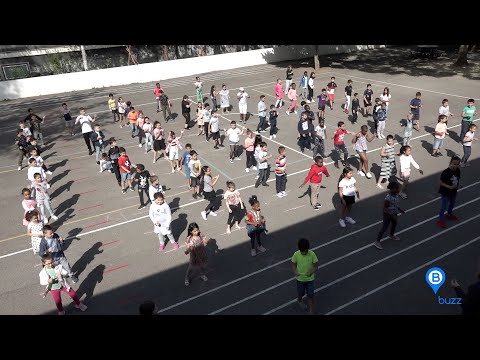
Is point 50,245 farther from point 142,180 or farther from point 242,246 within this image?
point 242,246

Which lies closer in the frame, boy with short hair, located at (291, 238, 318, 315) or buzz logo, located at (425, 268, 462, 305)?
boy with short hair, located at (291, 238, 318, 315)

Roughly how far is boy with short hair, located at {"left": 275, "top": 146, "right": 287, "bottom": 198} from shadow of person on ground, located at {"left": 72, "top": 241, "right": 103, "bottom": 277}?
5.67m

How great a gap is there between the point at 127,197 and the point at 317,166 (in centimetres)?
661

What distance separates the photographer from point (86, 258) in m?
10.6

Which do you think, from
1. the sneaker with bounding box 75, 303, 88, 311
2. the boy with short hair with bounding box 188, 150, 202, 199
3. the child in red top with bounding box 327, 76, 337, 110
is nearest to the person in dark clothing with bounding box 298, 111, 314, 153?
the boy with short hair with bounding box 188, 150, 202, 199

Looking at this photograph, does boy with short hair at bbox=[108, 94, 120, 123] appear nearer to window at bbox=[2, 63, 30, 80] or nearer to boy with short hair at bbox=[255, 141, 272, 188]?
boy with short hair at bbox=[255, 141, 272, 188]

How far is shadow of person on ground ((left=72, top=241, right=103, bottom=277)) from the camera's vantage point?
1021 cm

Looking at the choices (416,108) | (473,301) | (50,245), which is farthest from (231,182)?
(416,108)

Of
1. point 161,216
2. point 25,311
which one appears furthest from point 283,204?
point 25,311

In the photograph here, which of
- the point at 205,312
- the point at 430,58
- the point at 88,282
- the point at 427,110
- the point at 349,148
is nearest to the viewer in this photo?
the point at 205,312

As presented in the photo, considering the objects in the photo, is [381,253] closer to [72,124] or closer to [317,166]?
[317,166]

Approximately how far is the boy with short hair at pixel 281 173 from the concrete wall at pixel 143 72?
58.8 feet

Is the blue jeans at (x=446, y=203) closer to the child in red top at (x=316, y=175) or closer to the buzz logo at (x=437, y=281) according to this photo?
the buzz logo at (x=437, y=281)
